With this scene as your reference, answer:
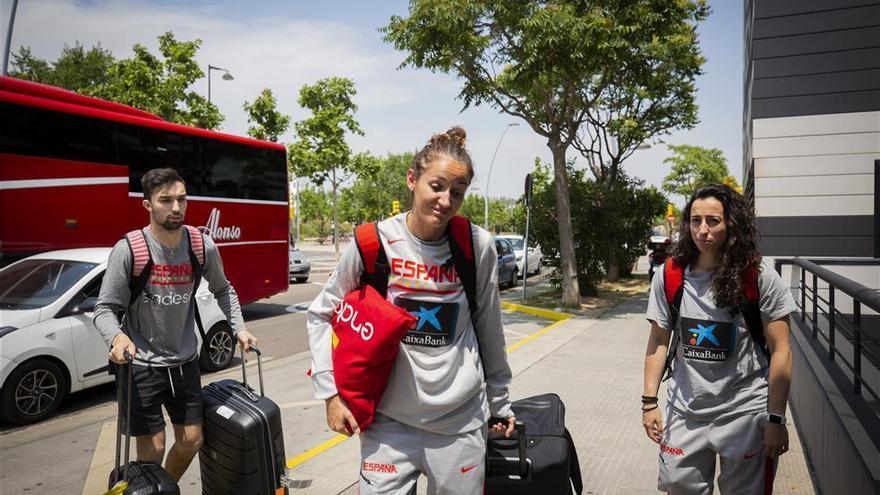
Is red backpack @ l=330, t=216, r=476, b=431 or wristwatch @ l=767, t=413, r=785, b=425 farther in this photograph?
wristwatch @ l=767, t=413, r=785, b=425

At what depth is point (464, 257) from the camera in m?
2.33

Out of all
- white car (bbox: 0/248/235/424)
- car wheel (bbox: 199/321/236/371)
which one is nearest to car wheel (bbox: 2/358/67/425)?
white car (bbox: 0/248/235/424)

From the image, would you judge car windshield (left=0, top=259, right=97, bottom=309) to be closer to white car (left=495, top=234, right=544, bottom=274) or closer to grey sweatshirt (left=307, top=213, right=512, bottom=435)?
grey sweatshirt (left=307, top=213, right=512, bottom=435)

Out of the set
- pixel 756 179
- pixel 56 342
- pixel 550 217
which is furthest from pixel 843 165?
pixel 56 342

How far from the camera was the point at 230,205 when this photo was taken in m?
11.9

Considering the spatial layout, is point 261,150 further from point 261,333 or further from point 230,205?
point 261,333

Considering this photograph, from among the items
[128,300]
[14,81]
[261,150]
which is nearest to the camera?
[128,300]

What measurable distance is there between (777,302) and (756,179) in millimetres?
10079

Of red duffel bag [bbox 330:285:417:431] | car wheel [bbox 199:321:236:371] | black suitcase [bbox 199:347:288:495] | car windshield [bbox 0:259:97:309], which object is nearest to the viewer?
red duffel bag [bbox 330:285:417:431]

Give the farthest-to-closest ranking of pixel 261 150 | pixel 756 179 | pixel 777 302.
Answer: pixel 261 150 → pixel 756 179 → pixel 777 302

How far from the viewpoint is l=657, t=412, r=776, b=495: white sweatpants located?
8.52 ft

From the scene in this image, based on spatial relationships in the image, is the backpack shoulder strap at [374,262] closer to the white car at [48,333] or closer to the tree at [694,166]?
the white car at [48,333]

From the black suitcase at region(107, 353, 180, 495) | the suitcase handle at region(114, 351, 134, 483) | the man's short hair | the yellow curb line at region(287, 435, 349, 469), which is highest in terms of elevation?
the man's short hair

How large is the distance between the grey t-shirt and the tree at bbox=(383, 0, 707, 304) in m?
9.54
